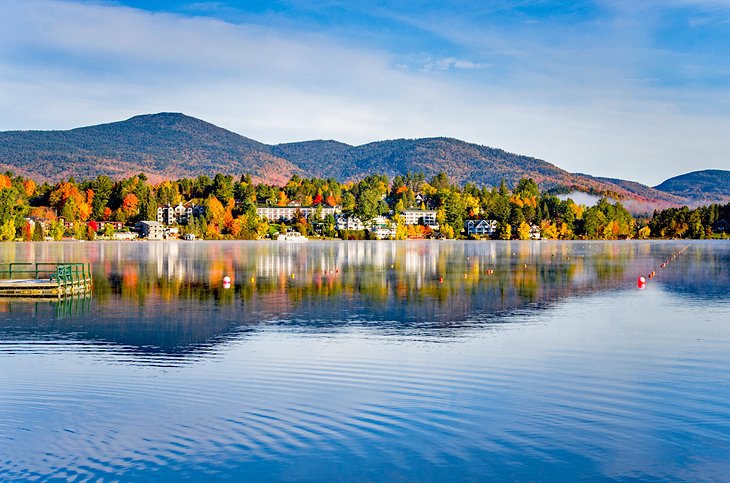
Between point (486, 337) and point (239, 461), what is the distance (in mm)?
16636

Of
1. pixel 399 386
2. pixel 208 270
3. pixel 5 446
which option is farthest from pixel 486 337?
pixel 208 270

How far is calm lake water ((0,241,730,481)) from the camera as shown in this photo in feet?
48.4

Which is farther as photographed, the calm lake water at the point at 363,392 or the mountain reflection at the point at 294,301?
the mountain reflection at the point at 294,301

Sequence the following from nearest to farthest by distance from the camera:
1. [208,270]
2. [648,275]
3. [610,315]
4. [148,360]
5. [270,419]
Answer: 1. [270,419]
2. [148,360]
3. [610,315]
4. [648,275]
5. [208,270]

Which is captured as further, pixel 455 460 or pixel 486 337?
pixel 486 337

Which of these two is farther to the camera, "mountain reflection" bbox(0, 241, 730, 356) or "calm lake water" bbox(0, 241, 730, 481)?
"mountain reflection" bbox(0, 241, 730, 356)

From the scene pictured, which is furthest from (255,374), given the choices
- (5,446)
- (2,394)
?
(5,446)

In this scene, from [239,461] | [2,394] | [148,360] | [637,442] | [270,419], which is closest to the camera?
[239,461]

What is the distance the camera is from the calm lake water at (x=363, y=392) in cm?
1477

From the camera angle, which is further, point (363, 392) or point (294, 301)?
point (294, 301)

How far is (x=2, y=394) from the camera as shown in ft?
64.2

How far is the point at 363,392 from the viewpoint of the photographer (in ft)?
66.0

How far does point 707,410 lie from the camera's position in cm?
1850

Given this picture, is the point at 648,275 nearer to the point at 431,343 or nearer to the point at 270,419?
the point at 431,343
